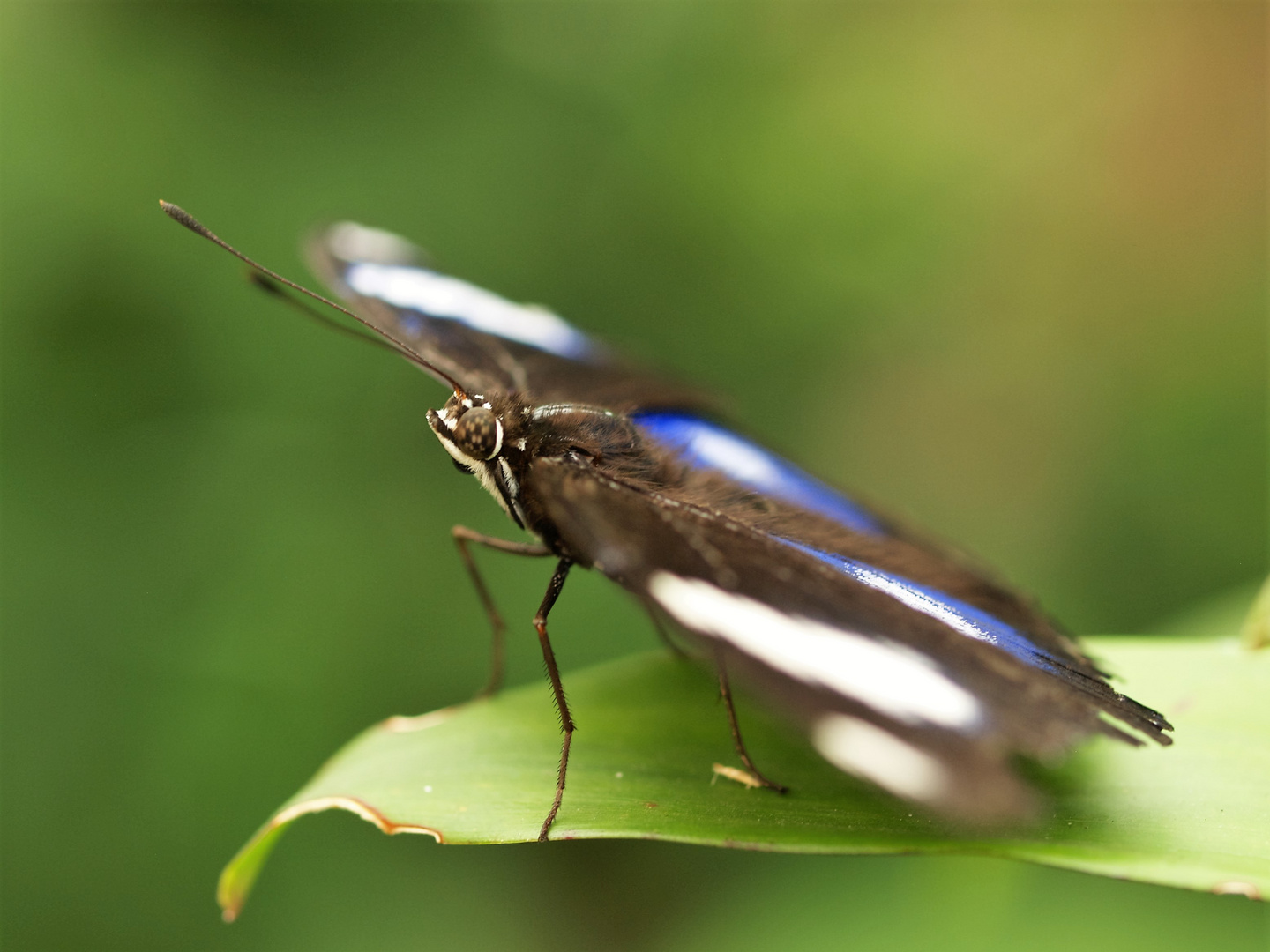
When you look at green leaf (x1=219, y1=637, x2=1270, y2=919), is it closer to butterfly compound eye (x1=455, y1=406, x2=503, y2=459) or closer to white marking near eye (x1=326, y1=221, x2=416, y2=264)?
butterfly compound eye (x1=455, y1=406, x2=503, y2=459)

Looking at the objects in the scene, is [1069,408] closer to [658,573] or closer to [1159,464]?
[1159,464]

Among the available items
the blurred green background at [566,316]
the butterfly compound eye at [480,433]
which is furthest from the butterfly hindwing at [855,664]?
the blurred green background at [566,316]

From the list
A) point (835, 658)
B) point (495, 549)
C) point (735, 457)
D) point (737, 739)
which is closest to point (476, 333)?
point (495, 549)

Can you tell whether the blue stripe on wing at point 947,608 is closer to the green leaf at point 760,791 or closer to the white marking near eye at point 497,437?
the green leaf at point 760,791

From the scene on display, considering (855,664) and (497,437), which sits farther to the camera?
(497,437)

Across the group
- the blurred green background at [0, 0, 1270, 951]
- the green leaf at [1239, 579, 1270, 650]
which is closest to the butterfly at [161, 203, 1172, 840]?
the green leaf at [1239, 579, 1270, 650]

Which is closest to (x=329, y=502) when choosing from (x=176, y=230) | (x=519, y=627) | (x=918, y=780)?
(x=519, y=627)

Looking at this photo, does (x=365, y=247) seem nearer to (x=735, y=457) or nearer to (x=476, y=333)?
(x=476, y=333)
